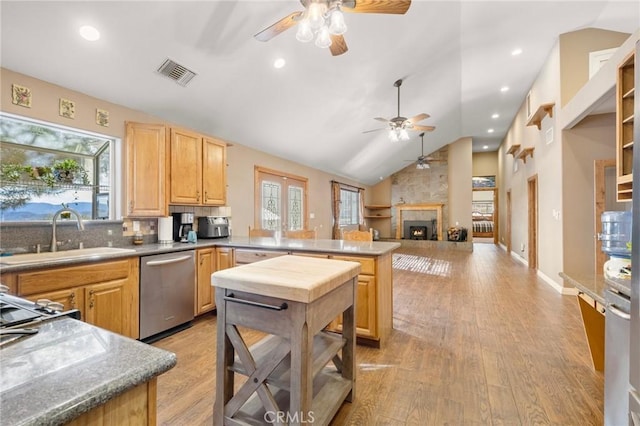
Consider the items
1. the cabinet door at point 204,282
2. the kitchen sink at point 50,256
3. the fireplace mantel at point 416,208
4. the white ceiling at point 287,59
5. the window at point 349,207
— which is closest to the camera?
the kitchen sink at point 50,256

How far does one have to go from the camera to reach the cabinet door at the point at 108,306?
2238mm

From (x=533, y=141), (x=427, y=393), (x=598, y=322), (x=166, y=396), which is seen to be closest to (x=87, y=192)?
(x=166, y=396)

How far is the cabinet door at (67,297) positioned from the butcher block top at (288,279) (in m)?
1.43

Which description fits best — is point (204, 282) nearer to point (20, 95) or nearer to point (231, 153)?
point (231, 153)

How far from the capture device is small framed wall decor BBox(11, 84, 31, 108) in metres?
2.34

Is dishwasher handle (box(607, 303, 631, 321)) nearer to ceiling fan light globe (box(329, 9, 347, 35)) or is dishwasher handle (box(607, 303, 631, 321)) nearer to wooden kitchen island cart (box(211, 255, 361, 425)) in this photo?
wooden kitchen island cart (box(211, 255, 361, 425))

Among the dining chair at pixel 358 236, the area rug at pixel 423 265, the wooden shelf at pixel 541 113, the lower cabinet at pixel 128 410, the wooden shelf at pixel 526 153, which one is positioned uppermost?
the wooden shelf at pixel 541 113

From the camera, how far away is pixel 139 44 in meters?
2.47

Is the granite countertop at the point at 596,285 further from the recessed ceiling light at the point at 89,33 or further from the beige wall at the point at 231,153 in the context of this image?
the beige wall at the point at 231,153

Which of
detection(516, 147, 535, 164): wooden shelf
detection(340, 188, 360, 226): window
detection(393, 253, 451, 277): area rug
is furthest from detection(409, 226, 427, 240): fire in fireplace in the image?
detection(516, 147, 535, 164): wooden shelf

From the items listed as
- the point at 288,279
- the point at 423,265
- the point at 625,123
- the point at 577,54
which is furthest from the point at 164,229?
the point at 577,54

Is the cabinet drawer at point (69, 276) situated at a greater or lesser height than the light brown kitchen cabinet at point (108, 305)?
greater

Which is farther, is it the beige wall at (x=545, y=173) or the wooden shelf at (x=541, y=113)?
the wooden shelf at (x=541, y=113)

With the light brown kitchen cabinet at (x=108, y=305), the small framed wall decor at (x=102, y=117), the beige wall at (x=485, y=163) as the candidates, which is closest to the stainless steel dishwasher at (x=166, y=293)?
the light brown kitchen cabinet at (x=108, y=305)
